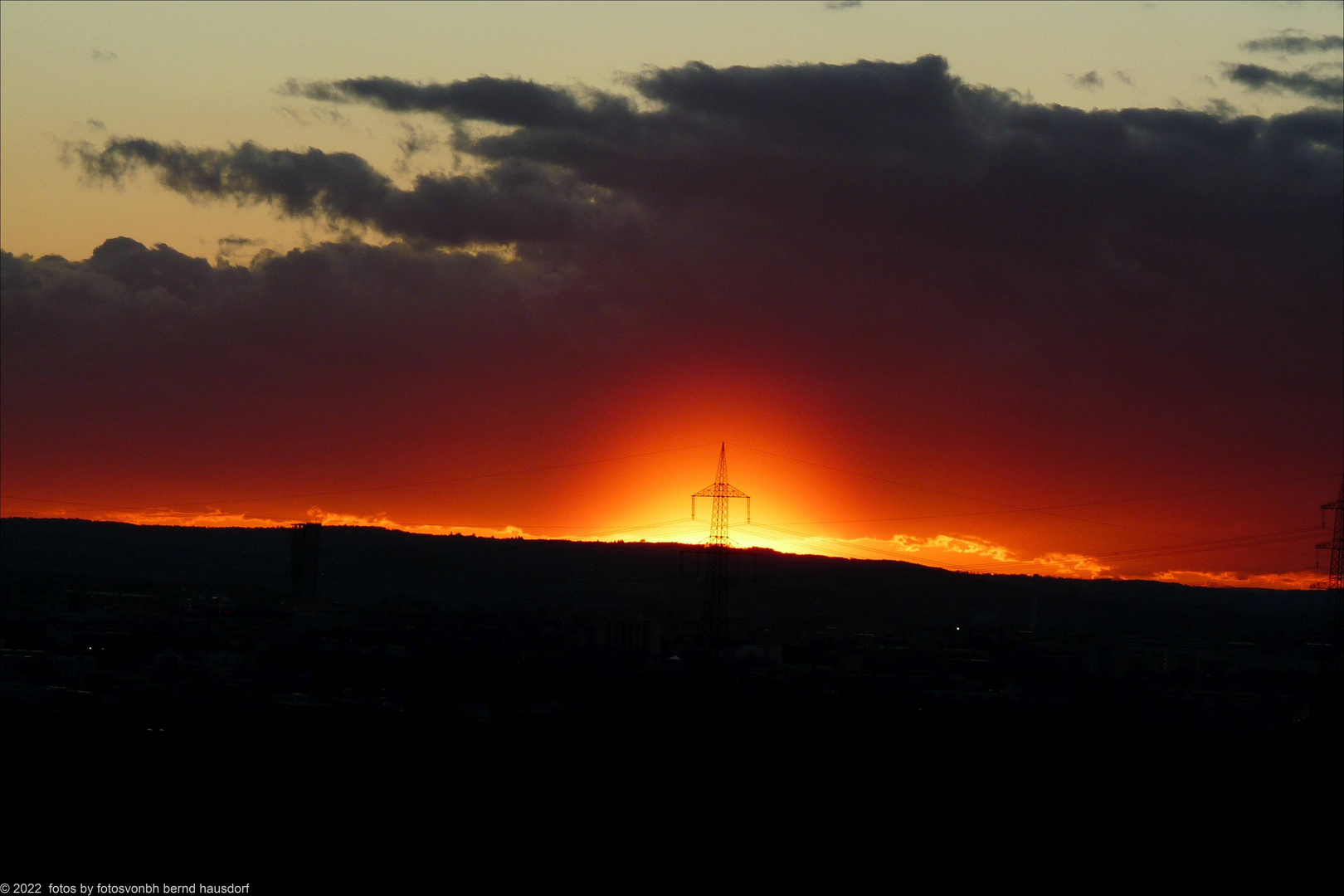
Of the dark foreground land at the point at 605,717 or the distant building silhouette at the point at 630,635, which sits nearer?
the dark foreground land at the point at 605,717

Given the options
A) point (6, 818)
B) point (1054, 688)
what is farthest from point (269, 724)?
point (1054, 688)

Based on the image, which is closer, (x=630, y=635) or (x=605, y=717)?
(x=605, y=717)

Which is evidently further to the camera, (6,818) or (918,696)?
(918,696)

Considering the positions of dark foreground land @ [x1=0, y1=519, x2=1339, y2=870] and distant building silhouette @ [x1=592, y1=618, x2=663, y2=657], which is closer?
dark foreground land @ [x1=0, y1=519, x2=1339, y2=870]

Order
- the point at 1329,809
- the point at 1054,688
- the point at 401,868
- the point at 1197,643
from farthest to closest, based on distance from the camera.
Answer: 1. the point at 1197,643
2. the point at 1054,688
3. the point at 1329,809
4. the point at 401,868

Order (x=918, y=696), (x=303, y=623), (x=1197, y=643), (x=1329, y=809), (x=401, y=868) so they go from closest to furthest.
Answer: (x=401, y=868) < (x=1329, y=809) < (x=918, y=696) < (x=303, y=623) < (x=1197, y=643)

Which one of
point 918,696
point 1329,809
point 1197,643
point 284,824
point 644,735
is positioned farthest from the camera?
point 1197,643

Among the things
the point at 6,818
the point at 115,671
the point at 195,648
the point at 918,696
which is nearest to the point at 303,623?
the point at 195,648

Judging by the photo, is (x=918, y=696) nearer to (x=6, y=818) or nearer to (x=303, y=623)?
(x=6, y=818)

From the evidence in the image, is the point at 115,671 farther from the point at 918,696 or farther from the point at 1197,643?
the point at 1197,643
